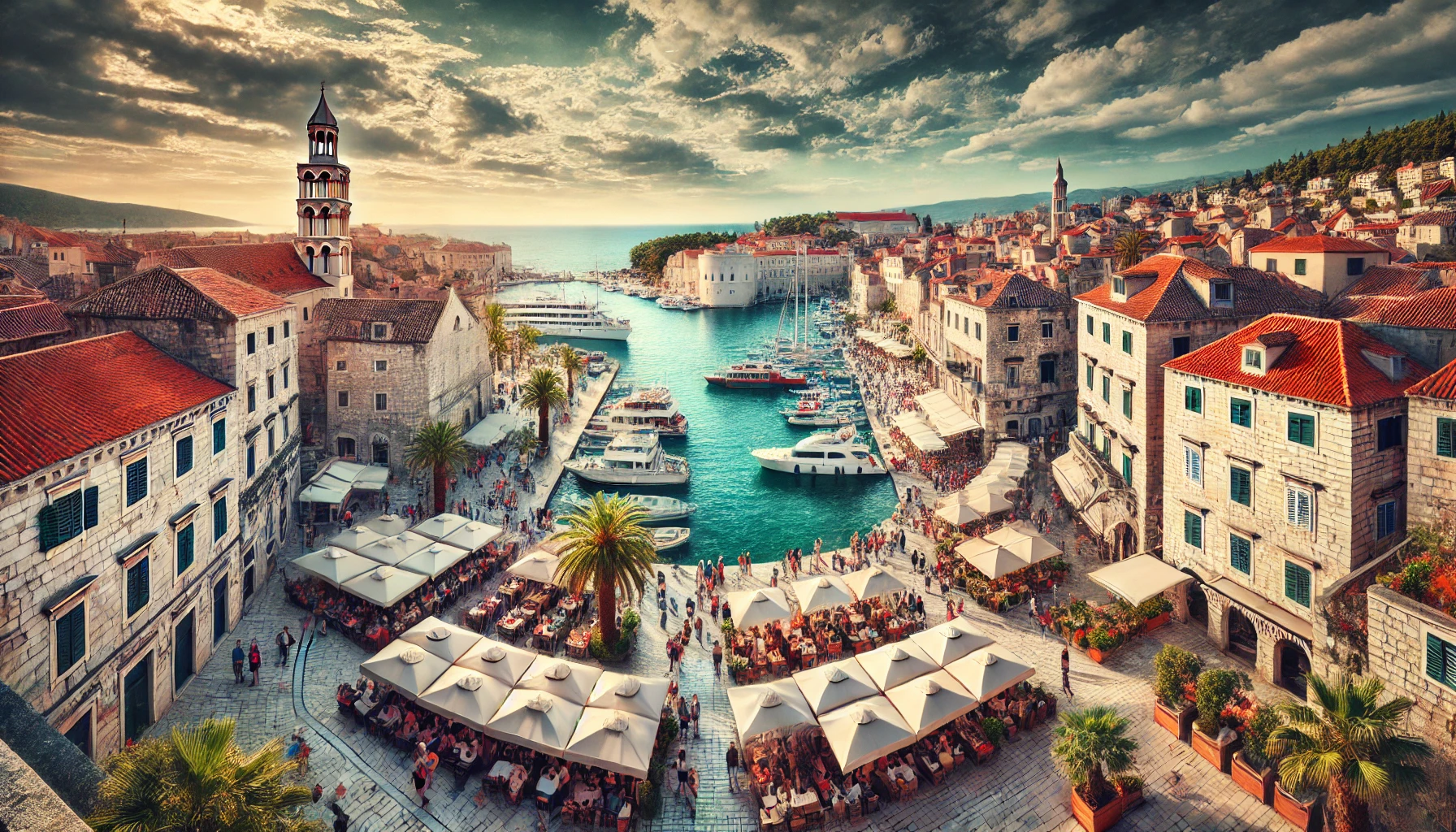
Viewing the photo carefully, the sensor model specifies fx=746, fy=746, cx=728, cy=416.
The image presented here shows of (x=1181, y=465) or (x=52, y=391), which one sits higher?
(x=52, y=391)

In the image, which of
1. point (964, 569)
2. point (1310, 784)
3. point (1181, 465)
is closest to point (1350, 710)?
point (1310, 784)

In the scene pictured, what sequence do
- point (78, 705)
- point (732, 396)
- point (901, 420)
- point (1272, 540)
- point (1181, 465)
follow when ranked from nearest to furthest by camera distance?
point (78, 705), point (1272, 540), point (1181, 465), point (901, 420), point (732, 396)

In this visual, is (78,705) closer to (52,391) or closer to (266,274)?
(52,391)

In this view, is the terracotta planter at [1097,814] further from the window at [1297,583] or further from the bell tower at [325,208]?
the bell tower at [325,208]

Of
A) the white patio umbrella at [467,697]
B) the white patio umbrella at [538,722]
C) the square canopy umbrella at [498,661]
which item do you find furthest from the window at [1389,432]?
the white patio umbrella at [467,697]

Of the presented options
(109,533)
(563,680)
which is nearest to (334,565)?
(109,533)

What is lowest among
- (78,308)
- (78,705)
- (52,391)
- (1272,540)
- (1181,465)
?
(78,705)

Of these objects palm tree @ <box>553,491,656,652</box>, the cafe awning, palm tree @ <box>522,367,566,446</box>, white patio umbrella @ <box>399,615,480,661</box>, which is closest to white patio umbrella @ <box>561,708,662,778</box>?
white patio umbrella @ <box>399,615,480,661</box>
